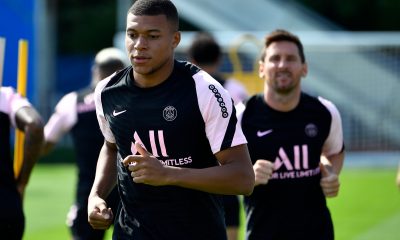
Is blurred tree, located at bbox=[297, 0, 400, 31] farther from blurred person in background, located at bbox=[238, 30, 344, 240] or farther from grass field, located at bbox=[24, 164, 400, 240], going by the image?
blurred person in background, located at bbox=[238, 30, 344, 240]

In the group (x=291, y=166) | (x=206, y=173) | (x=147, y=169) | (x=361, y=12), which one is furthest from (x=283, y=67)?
(x=361, y=12)

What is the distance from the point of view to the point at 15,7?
19562 millimetres

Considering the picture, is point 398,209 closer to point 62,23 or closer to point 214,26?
point 214,26

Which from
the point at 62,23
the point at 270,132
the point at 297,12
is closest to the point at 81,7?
the point at 62,23

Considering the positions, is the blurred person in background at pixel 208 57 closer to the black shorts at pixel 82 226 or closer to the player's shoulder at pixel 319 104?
the black shorts at pixel 82 226

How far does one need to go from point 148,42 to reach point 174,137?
56cm

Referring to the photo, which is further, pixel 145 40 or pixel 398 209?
pixel 398 209

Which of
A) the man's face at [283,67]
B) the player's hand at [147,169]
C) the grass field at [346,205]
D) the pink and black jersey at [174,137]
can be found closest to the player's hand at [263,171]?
the man's face at [283,67]

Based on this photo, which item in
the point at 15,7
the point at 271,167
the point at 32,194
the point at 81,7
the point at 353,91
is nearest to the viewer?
the point at 271,167

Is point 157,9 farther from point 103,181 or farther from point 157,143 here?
point 103,181

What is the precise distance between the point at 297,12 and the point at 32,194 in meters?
11.6

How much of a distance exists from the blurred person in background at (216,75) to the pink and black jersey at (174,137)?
412cm

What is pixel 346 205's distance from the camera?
15383 mm

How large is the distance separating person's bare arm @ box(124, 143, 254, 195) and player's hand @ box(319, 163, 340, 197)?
166 cm
